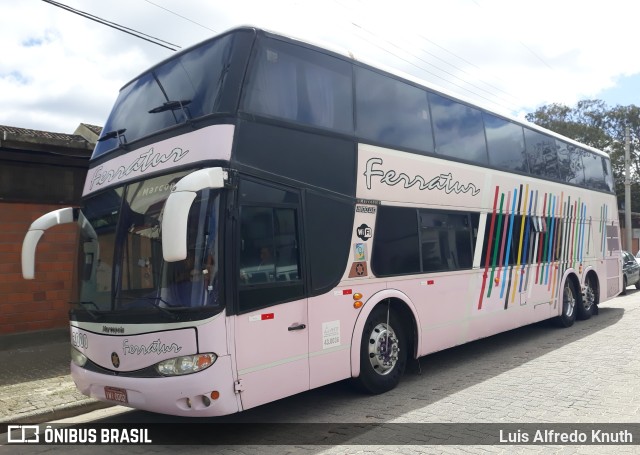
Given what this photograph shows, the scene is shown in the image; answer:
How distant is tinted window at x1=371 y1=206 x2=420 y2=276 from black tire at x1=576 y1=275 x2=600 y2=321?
7.08m

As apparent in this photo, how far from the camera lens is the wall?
31.9 ft

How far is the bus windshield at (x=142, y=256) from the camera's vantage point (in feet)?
16.2

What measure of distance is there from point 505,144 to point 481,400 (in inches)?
202

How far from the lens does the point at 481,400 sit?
6.43 m

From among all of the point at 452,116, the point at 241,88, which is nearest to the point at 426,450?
the point at 241,88

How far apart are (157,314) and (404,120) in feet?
14.1

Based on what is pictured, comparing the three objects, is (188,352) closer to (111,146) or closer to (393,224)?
(111,146)

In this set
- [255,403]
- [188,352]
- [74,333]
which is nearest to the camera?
[188,352]

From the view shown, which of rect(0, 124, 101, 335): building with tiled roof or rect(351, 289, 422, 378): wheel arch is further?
rect(0, 124, 101, 335): building with tiled roof

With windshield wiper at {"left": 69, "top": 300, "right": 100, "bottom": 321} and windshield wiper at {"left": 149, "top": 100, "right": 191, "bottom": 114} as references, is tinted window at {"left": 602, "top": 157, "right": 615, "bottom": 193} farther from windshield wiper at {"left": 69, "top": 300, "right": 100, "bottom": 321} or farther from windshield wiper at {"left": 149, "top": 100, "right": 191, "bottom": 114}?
windshield wiper at {"left": 69, "top": 300, "right": 100, "bottom": 321}

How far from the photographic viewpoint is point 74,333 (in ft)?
19.4

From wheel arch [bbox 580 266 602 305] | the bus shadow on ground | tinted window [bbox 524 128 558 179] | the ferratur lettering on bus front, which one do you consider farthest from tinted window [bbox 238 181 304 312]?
wheel arch [bbox 580 266 602 305]

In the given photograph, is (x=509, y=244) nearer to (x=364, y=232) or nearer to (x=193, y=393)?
(x=364, y=232)

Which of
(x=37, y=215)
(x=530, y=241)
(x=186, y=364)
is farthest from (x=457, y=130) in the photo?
(x=37, y=215)
